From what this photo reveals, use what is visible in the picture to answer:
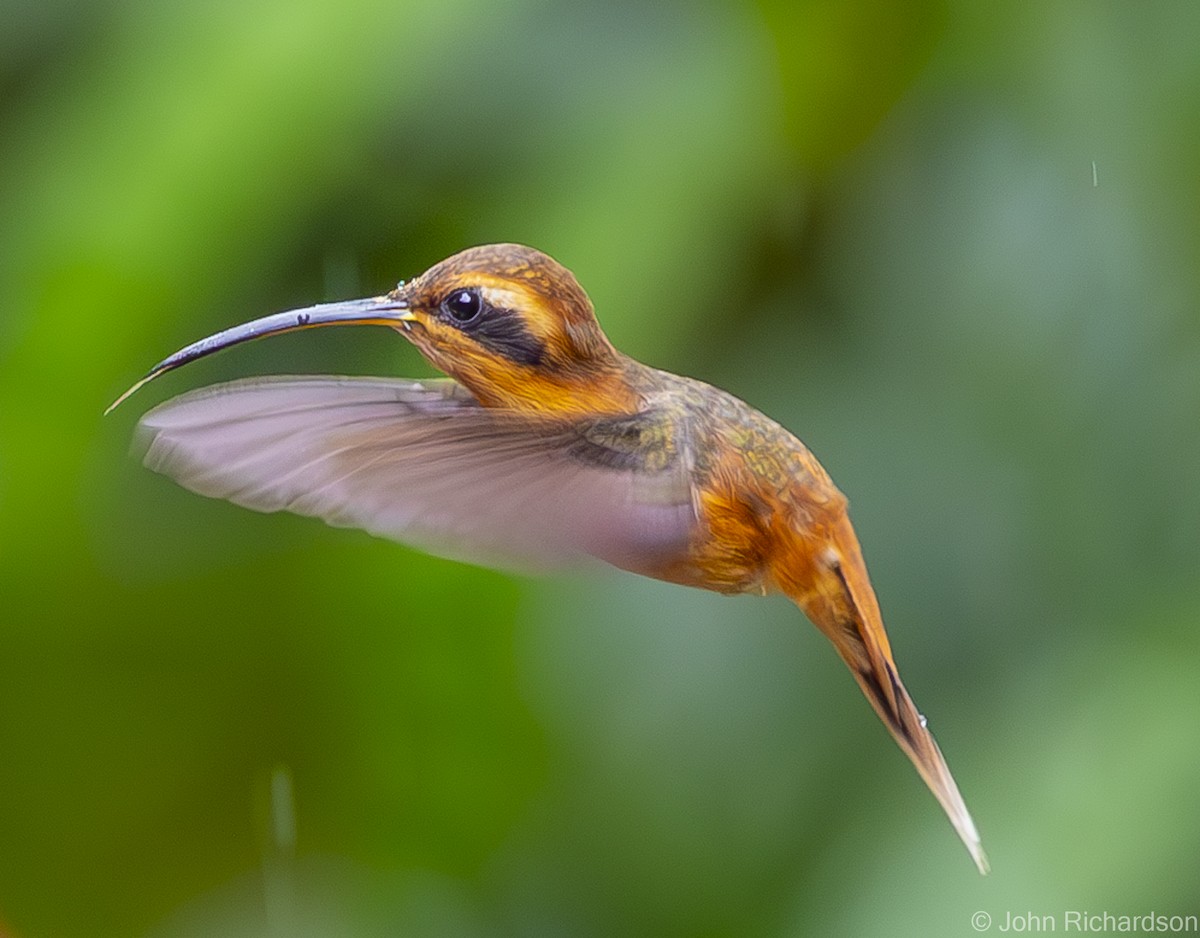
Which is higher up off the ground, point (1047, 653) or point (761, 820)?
point (1047, 653)

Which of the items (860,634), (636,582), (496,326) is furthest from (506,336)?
(636,582)

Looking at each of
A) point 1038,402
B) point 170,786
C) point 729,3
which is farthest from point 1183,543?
point 170,786

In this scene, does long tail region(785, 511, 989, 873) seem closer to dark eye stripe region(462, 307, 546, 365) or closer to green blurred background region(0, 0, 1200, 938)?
dark eye stripe region(462, 307, 546, 365)

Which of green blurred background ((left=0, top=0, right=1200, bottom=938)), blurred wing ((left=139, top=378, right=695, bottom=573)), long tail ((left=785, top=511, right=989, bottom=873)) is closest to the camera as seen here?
blurred wing ((left=139, top=378, right=695, bottom=573))

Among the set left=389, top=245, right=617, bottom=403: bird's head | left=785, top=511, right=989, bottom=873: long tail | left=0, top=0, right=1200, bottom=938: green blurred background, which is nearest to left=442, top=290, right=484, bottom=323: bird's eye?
left=389, top=245, right=617, bottom=403: bird's head

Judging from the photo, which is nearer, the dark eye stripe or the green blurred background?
the dark eye stripe

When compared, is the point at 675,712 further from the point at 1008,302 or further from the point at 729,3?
the point at 729,3

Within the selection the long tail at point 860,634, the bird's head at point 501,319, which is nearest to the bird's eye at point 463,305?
the bird's head at point 501,319
